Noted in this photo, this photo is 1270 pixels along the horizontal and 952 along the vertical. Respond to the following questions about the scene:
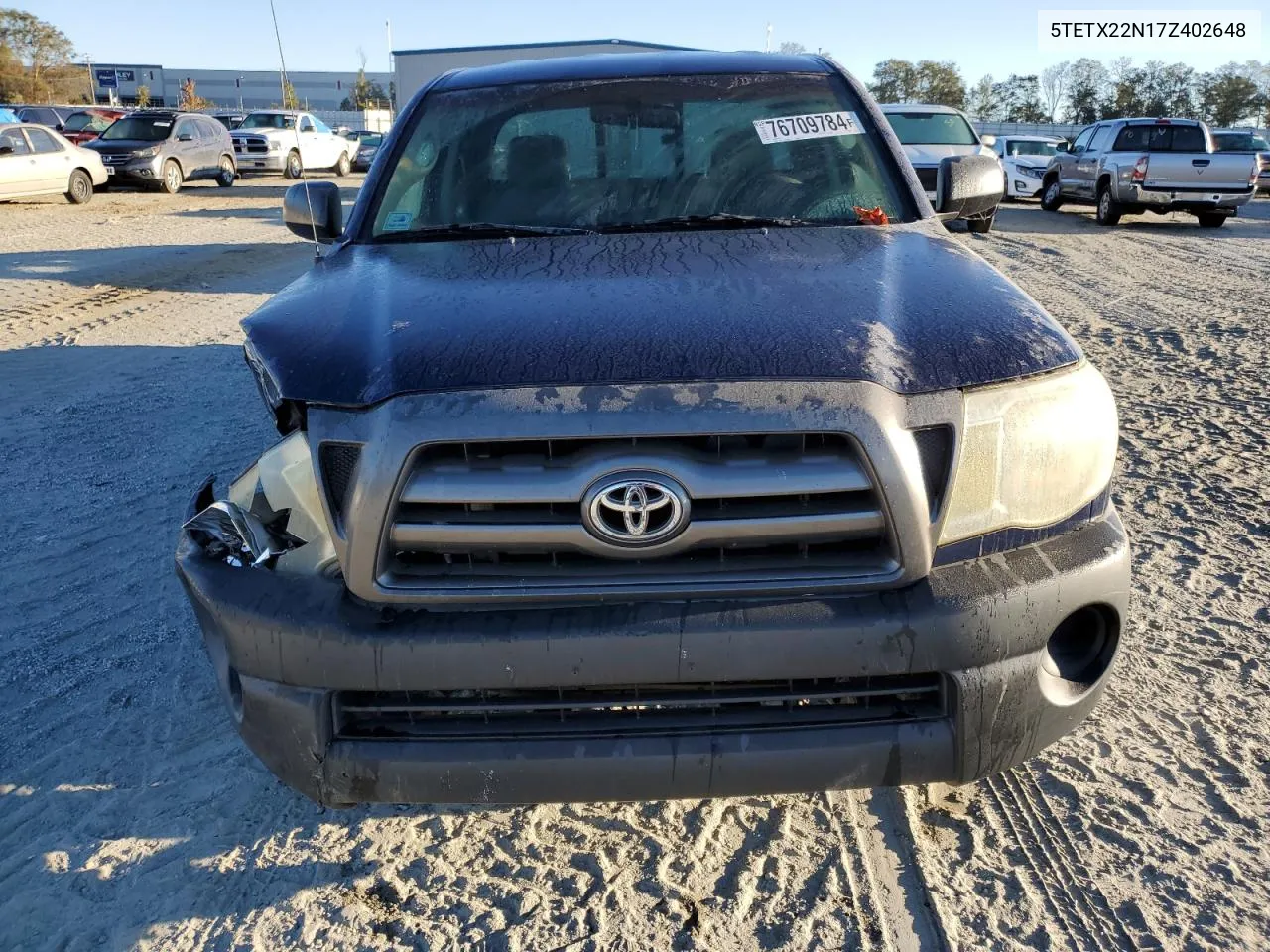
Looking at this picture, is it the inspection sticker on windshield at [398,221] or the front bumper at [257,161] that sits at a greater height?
the inspection sticker on windshield at [398,221]

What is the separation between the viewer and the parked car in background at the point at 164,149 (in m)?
20.4

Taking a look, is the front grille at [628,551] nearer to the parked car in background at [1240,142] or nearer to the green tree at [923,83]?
the parked car in background at [1240,142]

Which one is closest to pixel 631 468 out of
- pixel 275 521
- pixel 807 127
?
pixel 275 521

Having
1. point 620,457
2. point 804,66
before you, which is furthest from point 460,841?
point 804,66

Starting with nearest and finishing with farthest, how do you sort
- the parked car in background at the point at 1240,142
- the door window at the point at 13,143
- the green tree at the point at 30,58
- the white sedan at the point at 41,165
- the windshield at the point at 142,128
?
the door window at the point at 13,143 → the white sedan at the point at 41,165 → the parked car in background at the point at 1240,142 → the windshield at the point at 142,128 → the green tree at the point at 30,58

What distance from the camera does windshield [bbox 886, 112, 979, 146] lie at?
49.7ft

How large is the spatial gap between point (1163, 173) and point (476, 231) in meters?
15.2

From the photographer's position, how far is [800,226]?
3.04m

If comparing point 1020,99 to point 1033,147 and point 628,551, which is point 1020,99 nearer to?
point 1033,147

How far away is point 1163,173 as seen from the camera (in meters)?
15.1

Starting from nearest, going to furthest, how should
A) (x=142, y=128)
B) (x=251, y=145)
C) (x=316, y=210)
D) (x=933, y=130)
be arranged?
1. (x=316, y=210)
2. (x=933, y=130)
3. (x=142, y=128)
4. (x=251, y=145)

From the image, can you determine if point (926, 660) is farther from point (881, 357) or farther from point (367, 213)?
point (367, 213)

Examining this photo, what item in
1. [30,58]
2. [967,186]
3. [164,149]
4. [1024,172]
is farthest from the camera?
[30,58]

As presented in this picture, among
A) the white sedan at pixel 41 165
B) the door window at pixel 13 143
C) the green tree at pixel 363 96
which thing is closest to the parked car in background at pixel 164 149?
the white sedan at pixel 41 165
